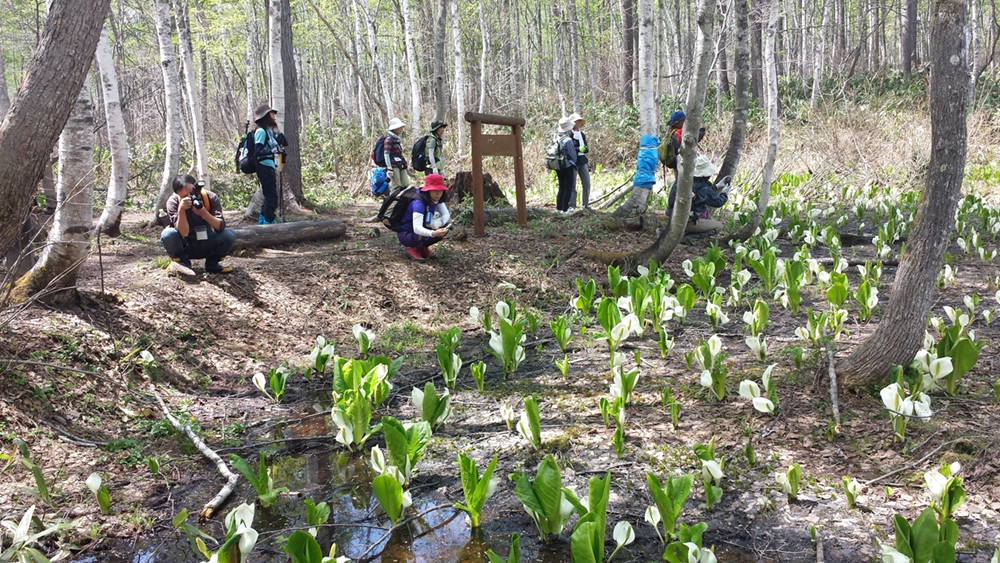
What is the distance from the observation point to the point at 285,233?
7352 mm

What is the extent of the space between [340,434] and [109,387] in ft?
5.15

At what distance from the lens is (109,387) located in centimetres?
386

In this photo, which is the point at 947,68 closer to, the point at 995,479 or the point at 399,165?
the point at 995,479

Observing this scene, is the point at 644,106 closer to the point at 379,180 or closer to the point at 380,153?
the point at 380,153

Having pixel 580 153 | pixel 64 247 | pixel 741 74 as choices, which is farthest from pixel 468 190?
pixel 64 247

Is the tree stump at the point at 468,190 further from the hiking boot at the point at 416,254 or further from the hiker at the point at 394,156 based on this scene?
the hiking boot at the point at 416,254

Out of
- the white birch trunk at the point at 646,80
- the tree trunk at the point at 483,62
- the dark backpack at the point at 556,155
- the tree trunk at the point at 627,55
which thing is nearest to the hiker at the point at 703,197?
the white birch trunk at the point at 646,80

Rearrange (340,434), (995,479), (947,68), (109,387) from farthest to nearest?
(109,387) < (340,434) < (947,68) < (995,479)

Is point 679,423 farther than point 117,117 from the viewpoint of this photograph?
No

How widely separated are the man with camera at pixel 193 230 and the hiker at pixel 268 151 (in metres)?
2.36

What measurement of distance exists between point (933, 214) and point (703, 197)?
15.3ft

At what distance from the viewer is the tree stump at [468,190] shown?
10633mm


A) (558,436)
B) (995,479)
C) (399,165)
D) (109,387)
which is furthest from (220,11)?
(995,479)

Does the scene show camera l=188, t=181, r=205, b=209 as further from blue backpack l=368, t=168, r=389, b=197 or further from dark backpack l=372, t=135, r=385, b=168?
blue backpack l=368, t=168, r=389, b=197
